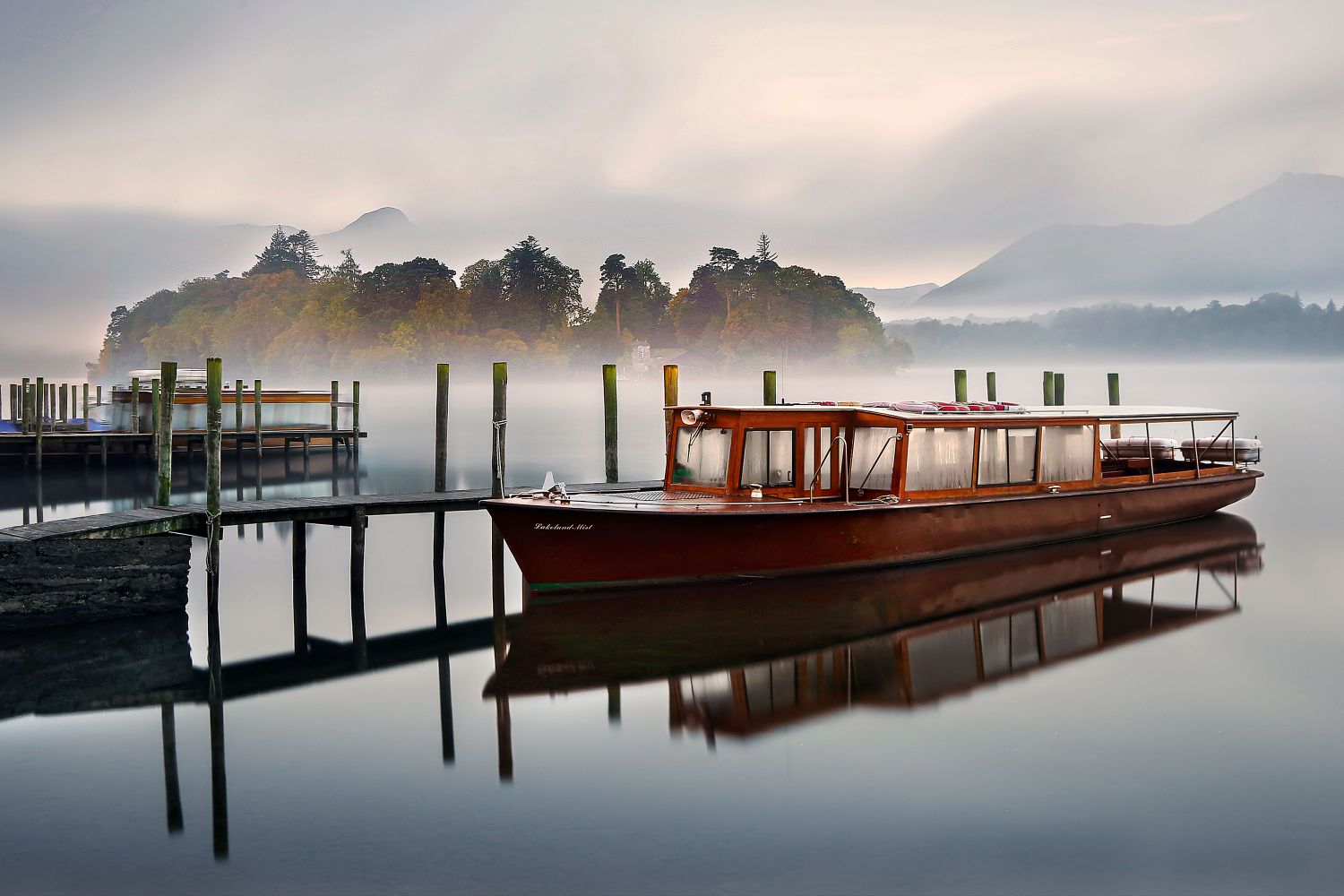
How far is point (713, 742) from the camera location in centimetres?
1148

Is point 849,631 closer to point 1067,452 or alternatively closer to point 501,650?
point 501,650

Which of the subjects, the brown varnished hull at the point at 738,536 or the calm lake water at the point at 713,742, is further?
the brown varnished hull at the point at 738,536

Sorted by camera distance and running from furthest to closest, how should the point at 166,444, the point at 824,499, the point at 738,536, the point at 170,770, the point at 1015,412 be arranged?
the point at 1015,412 → the point at 824,499 → the point at 166,444 → the point at 738,536 → the point at 170,770

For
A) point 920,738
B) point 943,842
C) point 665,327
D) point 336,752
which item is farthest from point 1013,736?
point 665,327

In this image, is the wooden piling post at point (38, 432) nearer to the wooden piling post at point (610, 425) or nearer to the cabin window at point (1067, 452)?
the wooden piling post at point (610, 425)

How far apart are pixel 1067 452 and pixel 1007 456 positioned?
66.4 inches

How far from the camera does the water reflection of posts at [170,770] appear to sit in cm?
970

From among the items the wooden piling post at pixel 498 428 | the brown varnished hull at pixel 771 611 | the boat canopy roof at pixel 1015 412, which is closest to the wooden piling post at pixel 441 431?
the wooden piling post at pixel 498 428

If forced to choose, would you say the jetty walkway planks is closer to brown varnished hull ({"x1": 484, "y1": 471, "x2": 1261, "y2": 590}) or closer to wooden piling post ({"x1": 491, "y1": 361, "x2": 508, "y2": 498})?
wooden piling post ({"x1": 491, "y1": 361, "x2": 508, "y2": 498})

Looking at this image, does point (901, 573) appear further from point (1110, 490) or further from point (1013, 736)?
point (1013, 736)

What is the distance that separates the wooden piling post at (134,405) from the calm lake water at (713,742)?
21.3 m

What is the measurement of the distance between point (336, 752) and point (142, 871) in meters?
2.70

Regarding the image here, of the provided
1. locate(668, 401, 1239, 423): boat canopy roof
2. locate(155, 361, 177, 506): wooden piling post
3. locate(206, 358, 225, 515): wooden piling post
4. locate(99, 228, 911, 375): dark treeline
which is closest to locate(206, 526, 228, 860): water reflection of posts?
locate(206, 358, 225, 515): wooden piling post

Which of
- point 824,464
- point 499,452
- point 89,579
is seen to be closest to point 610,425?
point 499,452
